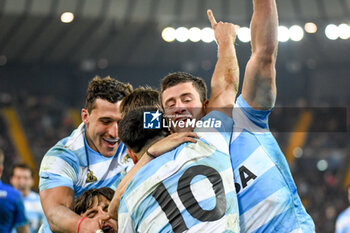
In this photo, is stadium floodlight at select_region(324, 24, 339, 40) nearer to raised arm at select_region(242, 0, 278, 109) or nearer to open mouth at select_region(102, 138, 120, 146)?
open mouth at select_region(102, 138, 120, 146)

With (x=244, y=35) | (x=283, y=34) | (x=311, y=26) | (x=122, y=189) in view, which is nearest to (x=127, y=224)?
(x=122, y=189)

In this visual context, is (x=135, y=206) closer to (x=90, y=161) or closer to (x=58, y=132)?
(x=90, y=161)

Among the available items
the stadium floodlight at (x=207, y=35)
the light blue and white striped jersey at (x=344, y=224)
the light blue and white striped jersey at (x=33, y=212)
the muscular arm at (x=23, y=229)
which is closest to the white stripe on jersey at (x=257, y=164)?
the muscular arm at (x=23, y=229)

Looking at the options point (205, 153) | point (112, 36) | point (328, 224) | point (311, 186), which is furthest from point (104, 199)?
point (112, 36)

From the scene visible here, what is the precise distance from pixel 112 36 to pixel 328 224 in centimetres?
957

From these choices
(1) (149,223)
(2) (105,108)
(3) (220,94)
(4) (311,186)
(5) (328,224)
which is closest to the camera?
(1) (149,223)

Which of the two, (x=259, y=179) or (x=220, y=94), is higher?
(x=220, y=94)

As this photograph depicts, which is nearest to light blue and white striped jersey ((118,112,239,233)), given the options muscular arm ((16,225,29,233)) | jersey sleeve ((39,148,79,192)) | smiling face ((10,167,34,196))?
jersey sleeve ((39,148,79,192))

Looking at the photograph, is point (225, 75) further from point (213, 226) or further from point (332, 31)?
point (332, 31)

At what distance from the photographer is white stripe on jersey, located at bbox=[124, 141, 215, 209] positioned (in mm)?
2492

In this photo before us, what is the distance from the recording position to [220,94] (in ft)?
9.48

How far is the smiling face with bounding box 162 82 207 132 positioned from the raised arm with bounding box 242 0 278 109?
0.38 metres

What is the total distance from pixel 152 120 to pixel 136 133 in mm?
154

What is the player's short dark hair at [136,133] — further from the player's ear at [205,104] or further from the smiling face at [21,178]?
the smiling face at [21,178]
